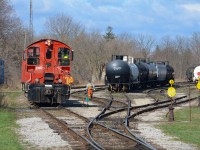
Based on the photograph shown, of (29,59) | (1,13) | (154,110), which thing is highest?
(1,13)

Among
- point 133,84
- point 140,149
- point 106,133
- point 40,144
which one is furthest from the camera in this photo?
point 133,84

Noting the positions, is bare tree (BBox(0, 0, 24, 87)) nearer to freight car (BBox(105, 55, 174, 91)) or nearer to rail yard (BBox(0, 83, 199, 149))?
freight car (BBox(105, 55, 174, 91))

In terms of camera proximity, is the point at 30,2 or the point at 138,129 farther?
the point at 30,2

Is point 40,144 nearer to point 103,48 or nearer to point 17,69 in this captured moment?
point 17,69

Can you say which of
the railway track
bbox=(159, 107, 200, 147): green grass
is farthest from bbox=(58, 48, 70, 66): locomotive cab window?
bbox=(159, 107, 200, 147): green grass

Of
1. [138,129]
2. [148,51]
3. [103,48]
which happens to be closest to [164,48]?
[148,51]

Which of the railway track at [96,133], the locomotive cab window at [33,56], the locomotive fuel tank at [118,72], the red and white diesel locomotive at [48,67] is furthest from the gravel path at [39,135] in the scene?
the locomotive fuel tank at [118,72]

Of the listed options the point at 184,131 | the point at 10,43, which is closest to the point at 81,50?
the point at 10,43

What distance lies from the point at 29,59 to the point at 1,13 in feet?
113

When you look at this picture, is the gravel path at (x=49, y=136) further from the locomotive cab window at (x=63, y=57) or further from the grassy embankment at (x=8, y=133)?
the locomotive cab window at (x=63, y=57)

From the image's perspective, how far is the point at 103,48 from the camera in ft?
266

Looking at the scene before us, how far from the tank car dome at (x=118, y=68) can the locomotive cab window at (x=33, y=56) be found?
16.7m

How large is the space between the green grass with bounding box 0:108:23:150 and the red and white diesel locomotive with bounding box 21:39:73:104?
3886mm

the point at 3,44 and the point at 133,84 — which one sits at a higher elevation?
the point at 3,44
